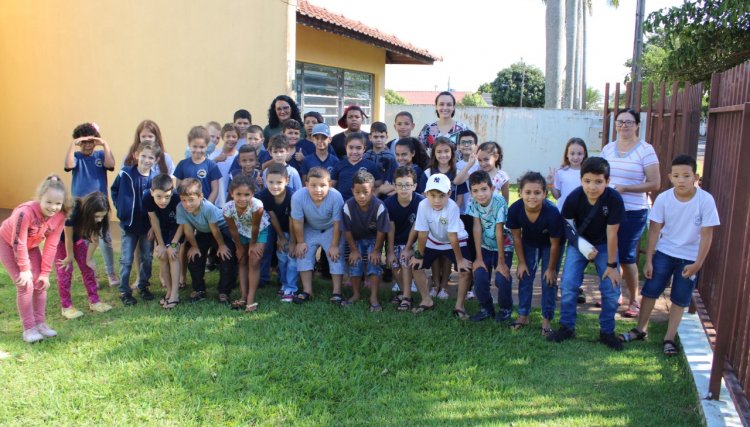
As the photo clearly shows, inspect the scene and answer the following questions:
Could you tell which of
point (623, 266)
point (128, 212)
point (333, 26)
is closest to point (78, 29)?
point (333, 26)

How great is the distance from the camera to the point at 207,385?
386 cm

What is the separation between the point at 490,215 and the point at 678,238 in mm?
1405

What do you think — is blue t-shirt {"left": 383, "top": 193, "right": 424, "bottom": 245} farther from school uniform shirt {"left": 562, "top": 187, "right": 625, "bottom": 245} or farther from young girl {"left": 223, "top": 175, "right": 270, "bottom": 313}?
school uniform shirt {"left": 562, "top": 187, "right": 625, "bottom": 245}

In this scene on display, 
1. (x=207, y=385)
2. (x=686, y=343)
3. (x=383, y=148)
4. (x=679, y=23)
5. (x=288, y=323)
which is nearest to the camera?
(x=207, y=385)

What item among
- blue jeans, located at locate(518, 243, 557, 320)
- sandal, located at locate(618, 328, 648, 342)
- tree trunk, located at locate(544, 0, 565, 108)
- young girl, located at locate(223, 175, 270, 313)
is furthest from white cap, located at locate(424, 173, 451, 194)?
tree trunk, located at locate(544, 0, 565, 108)

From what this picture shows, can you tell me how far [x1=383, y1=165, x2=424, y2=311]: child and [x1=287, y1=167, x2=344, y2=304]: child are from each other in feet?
1.53

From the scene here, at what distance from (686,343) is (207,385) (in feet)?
10.9

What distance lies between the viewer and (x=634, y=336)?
186 inches

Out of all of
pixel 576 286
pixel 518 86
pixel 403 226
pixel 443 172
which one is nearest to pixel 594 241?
pixel 576 286

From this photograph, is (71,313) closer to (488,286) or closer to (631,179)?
(488,286)

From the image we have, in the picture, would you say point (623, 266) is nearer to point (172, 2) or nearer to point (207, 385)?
point (207, 385)

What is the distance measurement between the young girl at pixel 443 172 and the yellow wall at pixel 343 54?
18.1ft

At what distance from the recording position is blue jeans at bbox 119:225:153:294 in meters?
5.56

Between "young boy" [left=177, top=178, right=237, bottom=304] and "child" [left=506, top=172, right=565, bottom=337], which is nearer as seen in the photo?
"child" [left=506, top=172, right=565, bottom=337]
